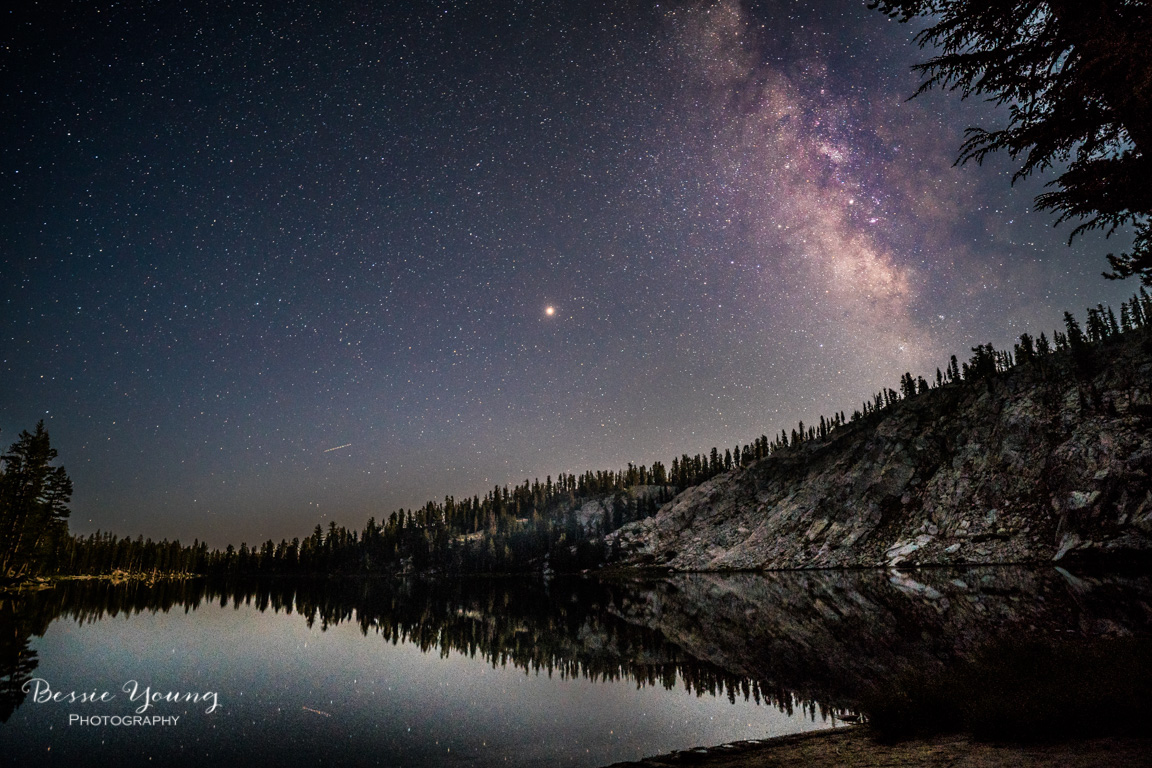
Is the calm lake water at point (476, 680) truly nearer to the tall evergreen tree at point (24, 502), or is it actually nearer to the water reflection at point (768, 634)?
the water reflection at point (768, 634)

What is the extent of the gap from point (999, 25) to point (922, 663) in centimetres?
1818

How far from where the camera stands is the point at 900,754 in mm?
8719

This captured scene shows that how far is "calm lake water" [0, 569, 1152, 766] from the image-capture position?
1255 cm

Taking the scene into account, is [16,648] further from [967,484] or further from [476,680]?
[967,484]

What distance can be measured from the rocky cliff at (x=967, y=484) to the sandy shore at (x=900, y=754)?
92.5 meters

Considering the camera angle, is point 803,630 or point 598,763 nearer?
point 598,763

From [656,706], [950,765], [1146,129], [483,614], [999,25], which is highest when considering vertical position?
[999,25]

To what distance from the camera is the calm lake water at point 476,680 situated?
12555mm

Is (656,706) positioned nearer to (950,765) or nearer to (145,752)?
(950,765)

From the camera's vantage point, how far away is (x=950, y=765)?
25.3ft

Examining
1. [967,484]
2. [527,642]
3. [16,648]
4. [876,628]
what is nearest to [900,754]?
[876,628]

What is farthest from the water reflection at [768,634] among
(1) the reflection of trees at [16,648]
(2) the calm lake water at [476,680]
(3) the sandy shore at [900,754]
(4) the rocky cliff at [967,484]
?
(4) the rocky cliff at [967,484]

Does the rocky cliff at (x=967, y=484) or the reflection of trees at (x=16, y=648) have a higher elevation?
the rocky cliff at (x=967, y=484)

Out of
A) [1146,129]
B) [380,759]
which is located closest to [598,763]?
[380,759]
